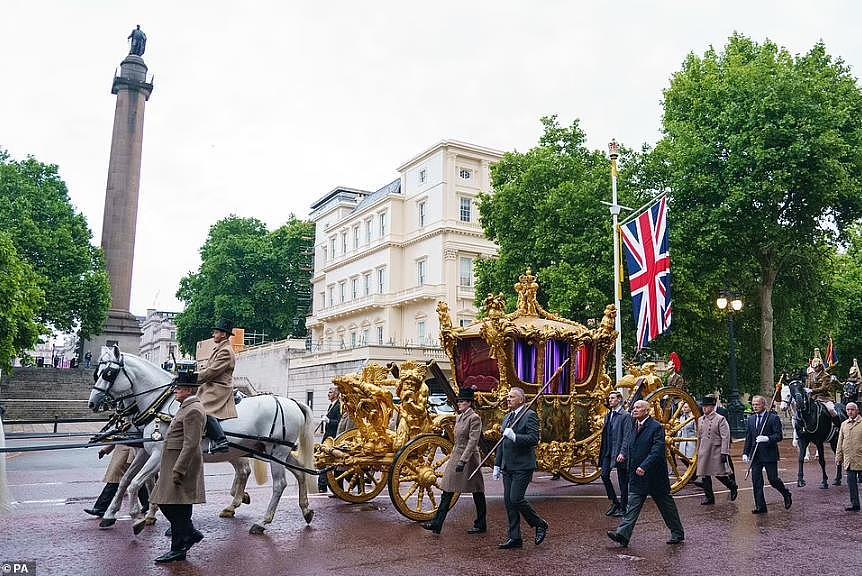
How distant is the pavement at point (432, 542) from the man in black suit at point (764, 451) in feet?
0.90

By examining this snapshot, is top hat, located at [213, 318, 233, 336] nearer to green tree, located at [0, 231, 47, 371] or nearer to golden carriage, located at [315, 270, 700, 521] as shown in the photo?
golden carriage, located at [315, 270, 700, 521]

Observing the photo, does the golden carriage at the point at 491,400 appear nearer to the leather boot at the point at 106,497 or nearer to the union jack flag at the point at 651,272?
the leather boot at the point at 106,497

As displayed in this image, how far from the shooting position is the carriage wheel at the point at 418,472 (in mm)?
10070

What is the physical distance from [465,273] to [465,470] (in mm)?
41116

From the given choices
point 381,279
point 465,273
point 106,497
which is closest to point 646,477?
point 106,497

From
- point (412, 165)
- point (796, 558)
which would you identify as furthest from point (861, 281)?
point (796, 558)

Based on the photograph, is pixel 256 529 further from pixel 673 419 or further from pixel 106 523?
pixel 673 419

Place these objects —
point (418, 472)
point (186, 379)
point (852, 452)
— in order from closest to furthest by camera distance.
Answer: point (186, 379)
point (418, 472)
point (852, 452)

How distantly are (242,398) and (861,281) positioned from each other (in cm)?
4479

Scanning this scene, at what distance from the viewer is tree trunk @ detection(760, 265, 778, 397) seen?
94.2 feet

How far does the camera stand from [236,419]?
10102 mm

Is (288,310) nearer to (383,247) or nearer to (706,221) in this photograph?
(383,247)

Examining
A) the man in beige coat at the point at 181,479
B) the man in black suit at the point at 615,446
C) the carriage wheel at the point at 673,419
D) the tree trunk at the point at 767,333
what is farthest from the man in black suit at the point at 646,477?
the tree trunk at the point at 767,333

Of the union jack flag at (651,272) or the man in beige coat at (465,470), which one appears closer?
the man in beige coat at (465,470)
